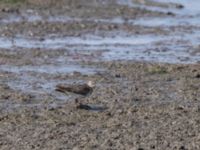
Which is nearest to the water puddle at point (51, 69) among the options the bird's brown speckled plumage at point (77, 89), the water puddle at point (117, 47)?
the water puddle at point (117, 47)

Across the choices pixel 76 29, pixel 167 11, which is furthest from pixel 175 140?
pixel 167 11

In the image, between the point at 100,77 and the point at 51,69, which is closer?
the point at 100,77

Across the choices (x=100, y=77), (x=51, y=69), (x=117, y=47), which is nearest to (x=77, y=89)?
(x=100, y=77)

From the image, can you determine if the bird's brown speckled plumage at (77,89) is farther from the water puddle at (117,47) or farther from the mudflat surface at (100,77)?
the water puddle at (117,47)

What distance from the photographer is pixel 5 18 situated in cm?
2220

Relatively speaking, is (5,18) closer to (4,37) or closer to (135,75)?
(4,37)

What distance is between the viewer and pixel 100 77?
14.7 m

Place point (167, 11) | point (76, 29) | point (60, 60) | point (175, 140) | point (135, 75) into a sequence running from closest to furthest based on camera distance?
1. point (175, 140)
2. point (135, 75)
3. point (60, 60)
4. point (76, 29)
5. point (167, 11)

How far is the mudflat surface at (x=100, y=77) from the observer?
10.6 m

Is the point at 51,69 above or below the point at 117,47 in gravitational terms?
above

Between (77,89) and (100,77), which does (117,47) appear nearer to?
(100,77)

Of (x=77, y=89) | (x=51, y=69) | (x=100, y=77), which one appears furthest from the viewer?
(x=51, y=69)

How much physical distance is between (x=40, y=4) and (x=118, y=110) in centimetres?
1433

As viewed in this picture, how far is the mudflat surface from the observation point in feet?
34.8
